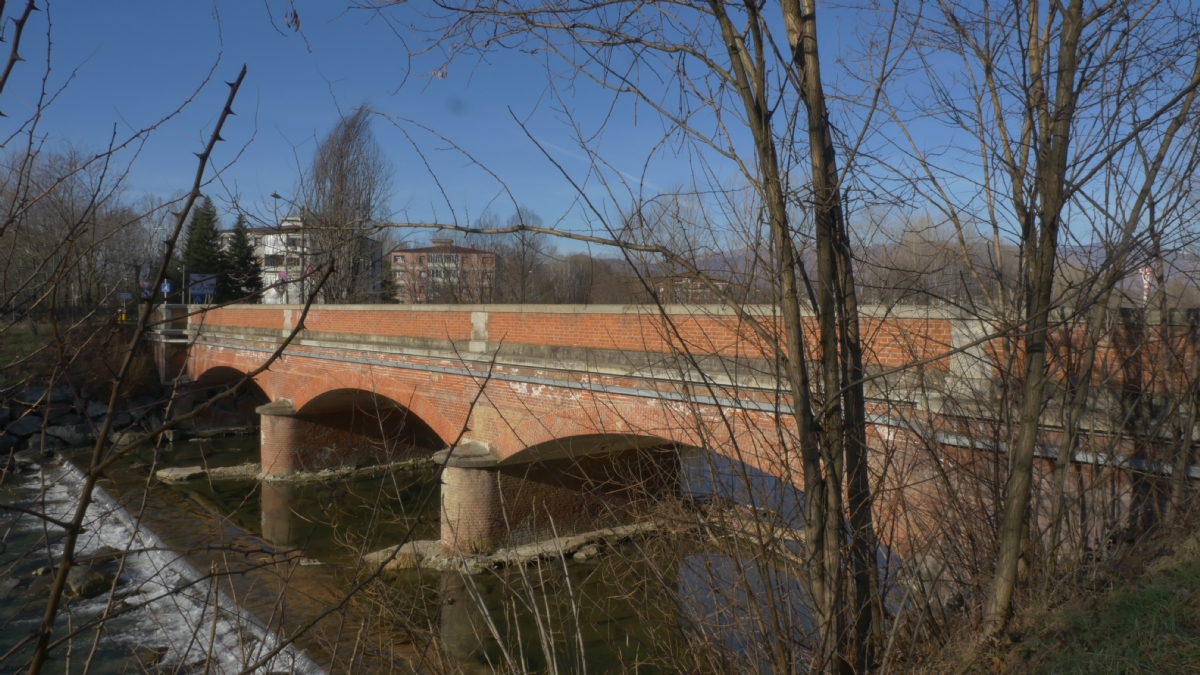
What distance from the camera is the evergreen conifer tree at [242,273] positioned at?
6.66 ft

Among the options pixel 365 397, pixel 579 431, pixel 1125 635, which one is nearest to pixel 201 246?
pixel 1125 635

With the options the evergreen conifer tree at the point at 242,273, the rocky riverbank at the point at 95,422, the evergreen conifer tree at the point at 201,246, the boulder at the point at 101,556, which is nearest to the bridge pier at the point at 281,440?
the rocky riverbank at the point at 95,422

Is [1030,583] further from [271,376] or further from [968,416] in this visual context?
[271,376]

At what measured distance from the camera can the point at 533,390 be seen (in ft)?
33.0

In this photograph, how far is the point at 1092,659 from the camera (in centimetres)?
352

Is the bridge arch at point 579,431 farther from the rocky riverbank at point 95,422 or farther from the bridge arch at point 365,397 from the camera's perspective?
the rocky riverbank at point 95,422

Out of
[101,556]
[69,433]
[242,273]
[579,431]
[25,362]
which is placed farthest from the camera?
[69,433]

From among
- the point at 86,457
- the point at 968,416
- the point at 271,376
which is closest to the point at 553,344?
the point at 968,416

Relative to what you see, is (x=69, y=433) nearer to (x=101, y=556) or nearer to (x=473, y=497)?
(x=473, y=497)

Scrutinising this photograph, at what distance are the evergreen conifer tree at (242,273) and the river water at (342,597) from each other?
67 cm

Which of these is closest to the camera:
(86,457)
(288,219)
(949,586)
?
(288,219)

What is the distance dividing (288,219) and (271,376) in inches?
622

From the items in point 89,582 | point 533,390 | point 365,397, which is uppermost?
point 533,390

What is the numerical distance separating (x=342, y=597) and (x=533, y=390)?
6394 mm
